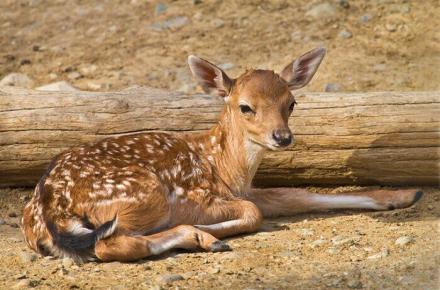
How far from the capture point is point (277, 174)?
8.55 meters

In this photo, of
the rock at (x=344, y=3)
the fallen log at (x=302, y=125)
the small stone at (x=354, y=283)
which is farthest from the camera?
the rock at (x=344, y=3)

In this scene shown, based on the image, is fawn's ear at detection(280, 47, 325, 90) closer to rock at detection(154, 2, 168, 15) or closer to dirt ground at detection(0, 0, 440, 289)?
dirt ground at detection(0, 0, 440, 289)

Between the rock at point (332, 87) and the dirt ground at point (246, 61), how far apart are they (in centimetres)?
2

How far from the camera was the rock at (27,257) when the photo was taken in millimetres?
6820

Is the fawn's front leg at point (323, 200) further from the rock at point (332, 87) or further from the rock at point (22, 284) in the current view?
the rock at point (332, 87)

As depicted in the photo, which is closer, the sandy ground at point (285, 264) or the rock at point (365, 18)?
the sandy ground at point (285, 264)

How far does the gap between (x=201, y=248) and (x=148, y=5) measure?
7.19 meters

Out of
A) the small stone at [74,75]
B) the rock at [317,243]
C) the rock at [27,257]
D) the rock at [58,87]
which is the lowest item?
the small stone at [74,75]

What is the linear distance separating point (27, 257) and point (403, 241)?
2.80 meters

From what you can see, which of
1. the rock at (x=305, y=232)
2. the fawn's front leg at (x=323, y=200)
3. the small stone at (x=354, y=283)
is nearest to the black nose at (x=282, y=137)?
the rock at (x=305, y=232)

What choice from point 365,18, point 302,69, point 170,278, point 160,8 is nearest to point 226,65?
point 160,8

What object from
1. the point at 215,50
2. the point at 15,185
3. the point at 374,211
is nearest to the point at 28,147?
the point at 15,185

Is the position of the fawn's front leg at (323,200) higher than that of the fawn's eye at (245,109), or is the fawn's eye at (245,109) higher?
the fawn's eye at (245,109)

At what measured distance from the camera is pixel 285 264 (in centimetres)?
656
